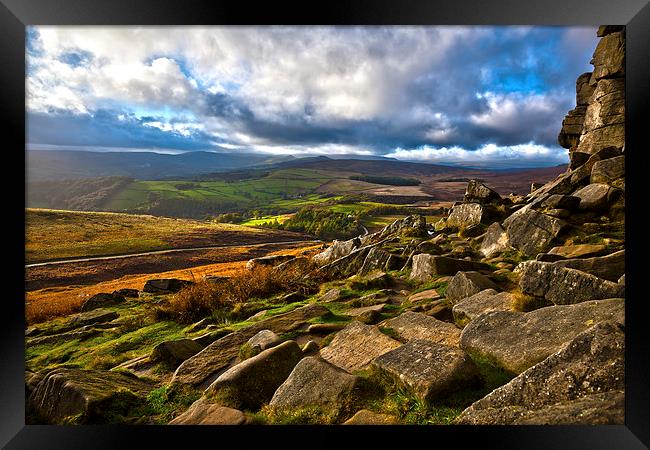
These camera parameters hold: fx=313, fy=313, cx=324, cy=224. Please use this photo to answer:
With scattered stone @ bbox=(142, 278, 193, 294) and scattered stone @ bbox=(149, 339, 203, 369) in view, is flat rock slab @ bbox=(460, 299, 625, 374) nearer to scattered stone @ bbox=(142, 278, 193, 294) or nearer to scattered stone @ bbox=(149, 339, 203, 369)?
scattered stone @ bbox=(149, 339, 203, 369)

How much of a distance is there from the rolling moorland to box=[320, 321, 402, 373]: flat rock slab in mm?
30

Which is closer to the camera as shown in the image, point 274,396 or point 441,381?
point 441,381

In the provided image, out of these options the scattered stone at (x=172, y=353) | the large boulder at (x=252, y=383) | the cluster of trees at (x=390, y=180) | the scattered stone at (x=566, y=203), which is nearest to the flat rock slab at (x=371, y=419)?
the large boulder at (x=252, y=383)

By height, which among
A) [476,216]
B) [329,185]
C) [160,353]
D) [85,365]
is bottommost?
[85,365]

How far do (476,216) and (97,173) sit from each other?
28.3 meters

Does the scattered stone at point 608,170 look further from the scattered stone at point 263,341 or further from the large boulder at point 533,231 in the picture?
the scattered stone at point 263,341

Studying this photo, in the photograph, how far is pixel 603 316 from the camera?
170 inches

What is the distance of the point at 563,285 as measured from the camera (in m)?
5.24

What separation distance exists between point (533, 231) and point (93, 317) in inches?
541

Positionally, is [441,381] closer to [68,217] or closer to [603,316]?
[603,316]

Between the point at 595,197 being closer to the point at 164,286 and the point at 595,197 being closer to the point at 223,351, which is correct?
the point at 223,351

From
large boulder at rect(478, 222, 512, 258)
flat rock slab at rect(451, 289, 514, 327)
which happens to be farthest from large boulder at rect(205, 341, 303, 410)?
large boulder at rect(478, 222, 512, 258)

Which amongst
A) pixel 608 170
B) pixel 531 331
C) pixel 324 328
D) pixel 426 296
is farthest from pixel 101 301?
pixel 608 170

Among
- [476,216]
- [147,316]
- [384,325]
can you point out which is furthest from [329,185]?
[384,325]
